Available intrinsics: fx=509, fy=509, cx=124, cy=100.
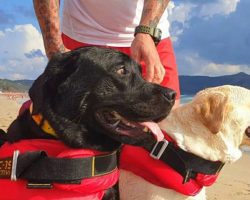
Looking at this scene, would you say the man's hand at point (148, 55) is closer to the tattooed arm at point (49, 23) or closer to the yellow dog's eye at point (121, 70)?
the yellow dog's eye at point (121, 70)

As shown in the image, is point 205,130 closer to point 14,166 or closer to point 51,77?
point 51,77

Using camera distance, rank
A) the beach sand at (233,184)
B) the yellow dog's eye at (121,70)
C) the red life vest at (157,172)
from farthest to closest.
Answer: the beach sand at (233,184) → the red life vest at (157,172) → the yellow dog's eye at (121,70)

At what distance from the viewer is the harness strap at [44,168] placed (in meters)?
3.19

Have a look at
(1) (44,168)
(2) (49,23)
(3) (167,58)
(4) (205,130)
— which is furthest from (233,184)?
(1) (44,168)

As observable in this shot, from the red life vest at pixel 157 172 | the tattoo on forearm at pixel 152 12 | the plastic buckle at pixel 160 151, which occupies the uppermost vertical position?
the tattoo on forearm at pixel 152 12

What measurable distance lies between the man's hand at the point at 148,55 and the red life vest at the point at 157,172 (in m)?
0.63

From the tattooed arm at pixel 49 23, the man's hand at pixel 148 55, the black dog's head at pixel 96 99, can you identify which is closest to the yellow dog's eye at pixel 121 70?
the black dog's head at pixel 96 99

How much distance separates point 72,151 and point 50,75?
0.51 meters

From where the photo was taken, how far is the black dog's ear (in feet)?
10.4

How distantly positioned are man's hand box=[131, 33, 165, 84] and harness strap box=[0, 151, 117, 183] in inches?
32.4

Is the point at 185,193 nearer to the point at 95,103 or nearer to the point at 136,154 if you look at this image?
the point at 136,154

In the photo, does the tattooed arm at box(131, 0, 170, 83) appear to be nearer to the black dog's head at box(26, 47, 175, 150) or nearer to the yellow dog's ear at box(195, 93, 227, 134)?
the black dog's head at box(26, 47, 175, 150)

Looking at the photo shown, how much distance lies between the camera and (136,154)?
13.2ft

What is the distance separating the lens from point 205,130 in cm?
409
